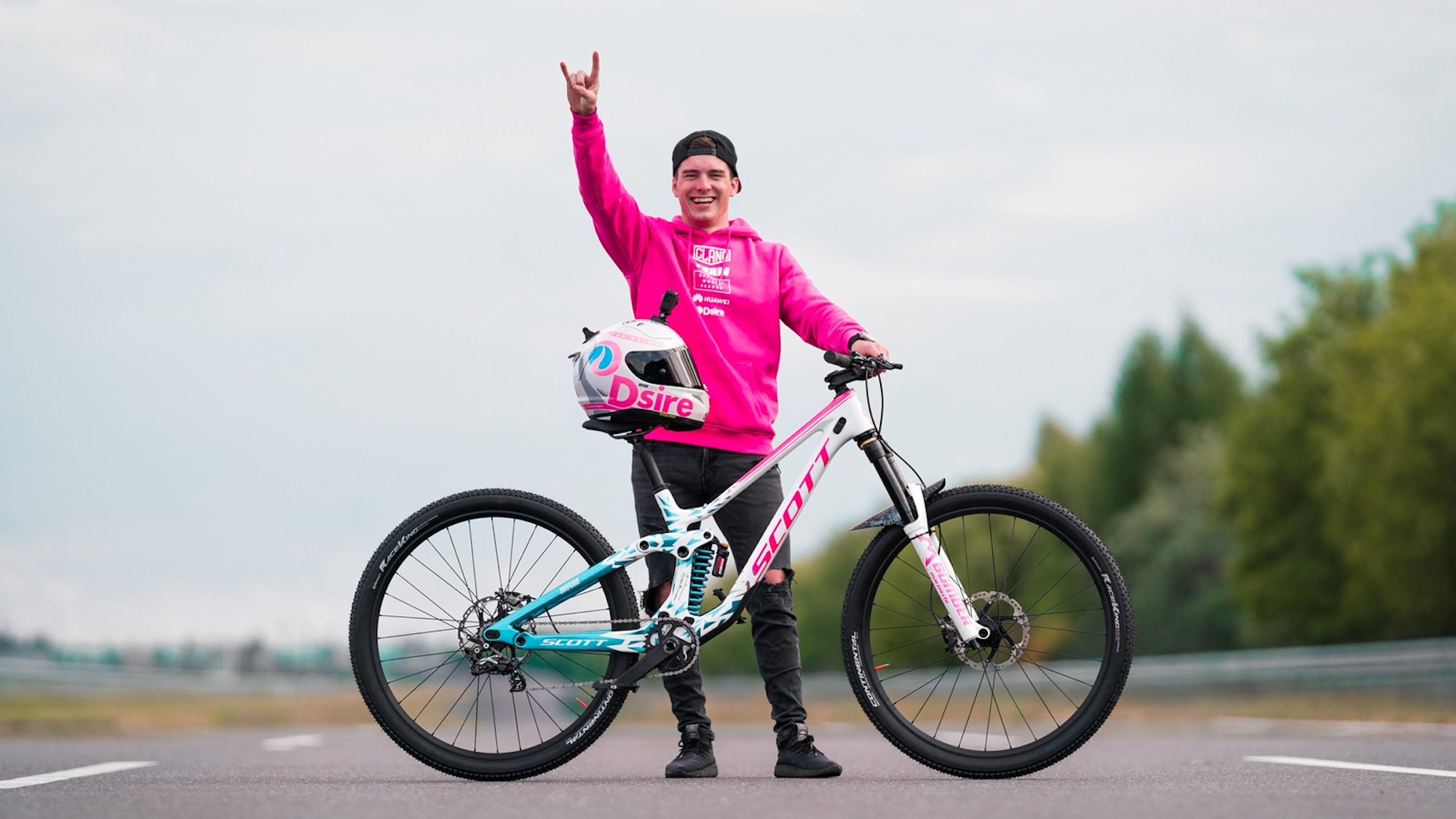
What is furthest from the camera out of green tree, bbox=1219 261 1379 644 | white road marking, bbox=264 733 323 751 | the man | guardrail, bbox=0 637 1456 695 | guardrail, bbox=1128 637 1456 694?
green tree, bbox=1219 261 1379 644

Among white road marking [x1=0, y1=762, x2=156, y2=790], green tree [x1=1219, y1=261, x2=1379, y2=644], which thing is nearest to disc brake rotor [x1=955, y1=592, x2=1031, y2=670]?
white road marking [x1=0, y1=762, x2=156, y2=790]

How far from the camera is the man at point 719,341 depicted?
18.8ft

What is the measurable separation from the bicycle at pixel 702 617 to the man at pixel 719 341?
17 cm

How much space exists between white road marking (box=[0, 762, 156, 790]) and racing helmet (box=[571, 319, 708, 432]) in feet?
7.30

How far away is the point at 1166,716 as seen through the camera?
64.8 ft

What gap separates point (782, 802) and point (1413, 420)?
4220 cm

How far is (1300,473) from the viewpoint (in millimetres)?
53125

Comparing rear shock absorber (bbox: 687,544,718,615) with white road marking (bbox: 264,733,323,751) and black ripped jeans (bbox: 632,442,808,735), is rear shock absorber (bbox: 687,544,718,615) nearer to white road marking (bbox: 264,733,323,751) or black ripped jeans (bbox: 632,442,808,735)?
black ripped jeans (bbox: 632,442,808,735)

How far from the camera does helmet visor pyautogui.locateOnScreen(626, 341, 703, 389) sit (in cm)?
541

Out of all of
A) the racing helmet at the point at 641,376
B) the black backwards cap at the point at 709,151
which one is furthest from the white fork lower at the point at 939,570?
the black backwards cap at the point at 709,151

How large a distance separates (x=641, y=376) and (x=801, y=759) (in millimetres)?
1471

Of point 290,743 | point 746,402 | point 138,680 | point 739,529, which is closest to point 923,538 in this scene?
point 739,529

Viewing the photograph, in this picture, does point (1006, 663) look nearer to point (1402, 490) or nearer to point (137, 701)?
point (1402, 490)

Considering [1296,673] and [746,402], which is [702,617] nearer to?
[746,402]
